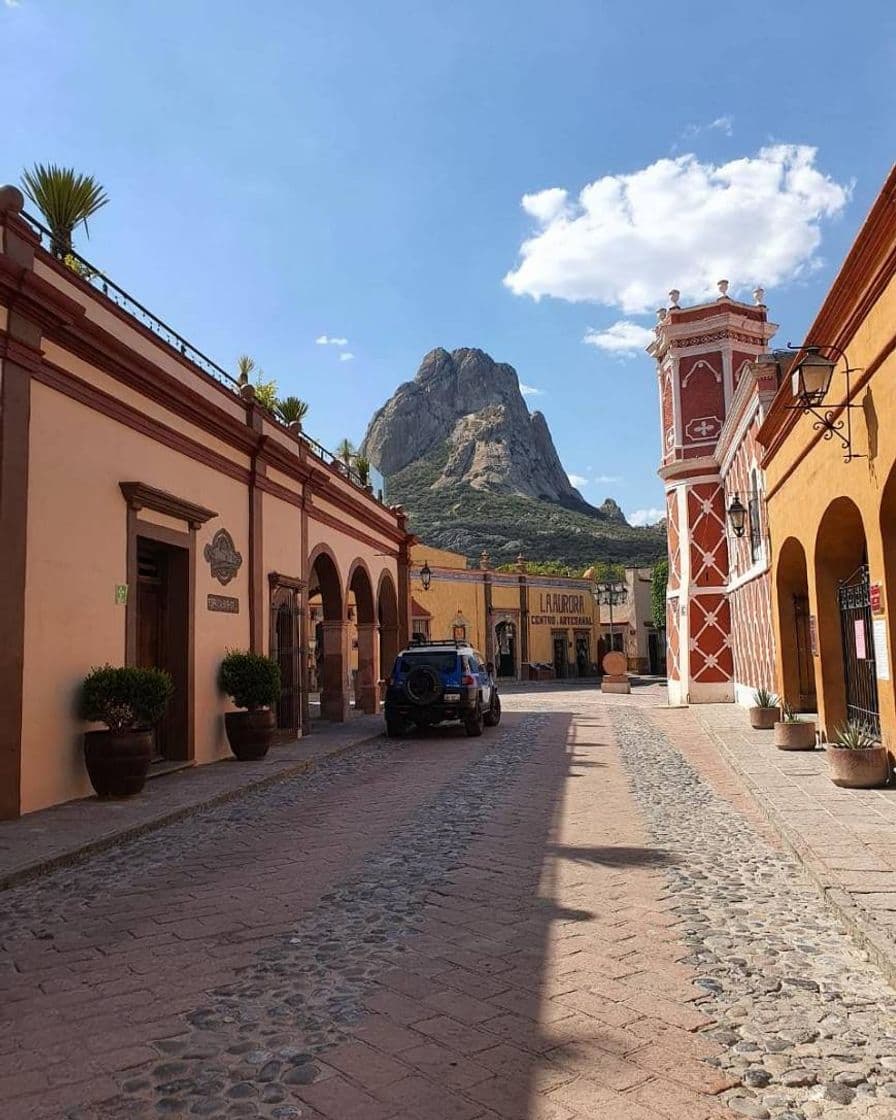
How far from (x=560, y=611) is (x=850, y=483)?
129 feet

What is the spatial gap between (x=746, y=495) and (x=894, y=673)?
10919 millimetres

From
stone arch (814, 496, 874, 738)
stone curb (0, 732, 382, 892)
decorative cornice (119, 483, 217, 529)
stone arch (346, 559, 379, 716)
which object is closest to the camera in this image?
stone curb (0, 732, 382, 892)

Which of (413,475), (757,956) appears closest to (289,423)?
(757,956)

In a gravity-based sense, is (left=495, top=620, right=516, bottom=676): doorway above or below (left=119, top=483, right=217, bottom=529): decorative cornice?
below

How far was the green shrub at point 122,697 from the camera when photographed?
9.20 metres

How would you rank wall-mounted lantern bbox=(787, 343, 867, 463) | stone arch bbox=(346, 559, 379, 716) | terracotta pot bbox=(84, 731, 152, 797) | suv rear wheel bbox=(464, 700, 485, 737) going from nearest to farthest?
wall-mounted lantern bbox=(787, 343, 867, 463)
terracotta pot bbox=(84, 731, 152, 797)
suv rear wheel bbox=(464, 700, 485, 737)
stone arch bbox=(346, 559, 379, 716)

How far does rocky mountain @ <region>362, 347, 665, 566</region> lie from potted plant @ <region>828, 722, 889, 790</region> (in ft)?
195

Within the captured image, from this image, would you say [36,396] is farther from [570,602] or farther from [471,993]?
[570,602]

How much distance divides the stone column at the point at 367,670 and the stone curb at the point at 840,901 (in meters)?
14.9

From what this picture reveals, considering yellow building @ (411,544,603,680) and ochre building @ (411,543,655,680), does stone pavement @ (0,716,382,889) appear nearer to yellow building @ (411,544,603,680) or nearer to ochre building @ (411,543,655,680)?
ochre building @ (411,543,655,680)

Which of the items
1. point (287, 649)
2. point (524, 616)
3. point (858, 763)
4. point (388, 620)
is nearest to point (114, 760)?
point (287, 649)

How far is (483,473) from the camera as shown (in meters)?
96.4

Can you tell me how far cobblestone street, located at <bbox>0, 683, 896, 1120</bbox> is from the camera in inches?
123

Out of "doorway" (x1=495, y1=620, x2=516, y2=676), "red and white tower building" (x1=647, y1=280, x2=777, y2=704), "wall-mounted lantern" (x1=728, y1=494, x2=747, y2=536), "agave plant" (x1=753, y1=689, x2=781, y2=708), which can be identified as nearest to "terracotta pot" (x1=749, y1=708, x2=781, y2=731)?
"agave plant" (x1=753, y1=689, x2=781, y2=708)
